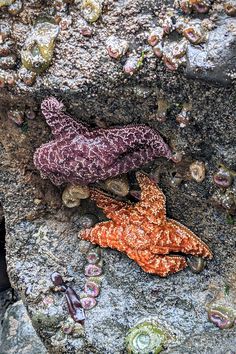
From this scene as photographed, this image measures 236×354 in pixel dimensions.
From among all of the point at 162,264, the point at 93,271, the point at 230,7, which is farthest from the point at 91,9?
the point at 93,271

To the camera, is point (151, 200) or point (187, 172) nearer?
point (187, 172)

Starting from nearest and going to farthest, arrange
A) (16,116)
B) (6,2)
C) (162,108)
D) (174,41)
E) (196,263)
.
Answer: (174,41) → (162,108) → (6,2) → (16,116) → (196,263)

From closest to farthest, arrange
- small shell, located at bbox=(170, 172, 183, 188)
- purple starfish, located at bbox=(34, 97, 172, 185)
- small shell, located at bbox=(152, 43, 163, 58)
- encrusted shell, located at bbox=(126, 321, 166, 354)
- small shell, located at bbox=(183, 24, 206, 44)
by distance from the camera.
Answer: small shell, located at bbox=(183, 24, 206, 44) < small shell, located at bbox=(152, 43, 163, 58) < purple starfish, located at bbox=(34, 97, 172, 185) < small shell, located at bbox=(170, 172, 183, 188) < encrusted shell, located at bbox=(126, 321, 166, 354)

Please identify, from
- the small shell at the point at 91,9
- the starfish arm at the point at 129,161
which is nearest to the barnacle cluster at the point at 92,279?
the starfish arm at the point at 129,161

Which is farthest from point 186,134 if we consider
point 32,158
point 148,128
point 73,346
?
point 73,346

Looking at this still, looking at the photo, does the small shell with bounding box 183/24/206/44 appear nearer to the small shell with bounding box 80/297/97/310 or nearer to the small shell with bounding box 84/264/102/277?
the small shell with bounding box 84/264/102/277

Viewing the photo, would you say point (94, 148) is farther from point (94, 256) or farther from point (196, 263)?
point (196, 263)

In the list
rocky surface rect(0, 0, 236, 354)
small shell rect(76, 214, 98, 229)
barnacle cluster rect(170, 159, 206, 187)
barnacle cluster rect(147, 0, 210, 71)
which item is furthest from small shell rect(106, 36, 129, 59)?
small shell rect(76, 214, 98, 229)
